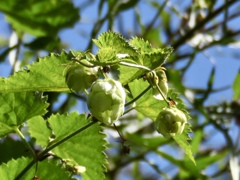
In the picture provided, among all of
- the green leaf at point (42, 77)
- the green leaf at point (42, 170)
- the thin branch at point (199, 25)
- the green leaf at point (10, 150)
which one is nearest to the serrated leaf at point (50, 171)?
the green leaf at point (42, 170)

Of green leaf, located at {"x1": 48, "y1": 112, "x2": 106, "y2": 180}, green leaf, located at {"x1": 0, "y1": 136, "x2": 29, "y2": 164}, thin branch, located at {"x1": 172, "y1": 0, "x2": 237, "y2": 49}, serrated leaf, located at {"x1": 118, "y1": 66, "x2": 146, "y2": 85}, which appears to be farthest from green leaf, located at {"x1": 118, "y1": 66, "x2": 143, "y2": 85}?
thin branch, located at {"x1": 172, "y1": 0, "x2": 237, "y2": 49}


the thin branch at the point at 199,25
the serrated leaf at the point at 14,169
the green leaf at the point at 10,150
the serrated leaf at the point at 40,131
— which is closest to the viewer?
the serrated leaf at the point at 14,169

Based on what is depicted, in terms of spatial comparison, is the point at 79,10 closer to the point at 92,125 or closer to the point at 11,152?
the point at 11,152

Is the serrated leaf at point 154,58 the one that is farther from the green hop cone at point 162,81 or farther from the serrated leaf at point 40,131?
the serrated leaf at point 40,131

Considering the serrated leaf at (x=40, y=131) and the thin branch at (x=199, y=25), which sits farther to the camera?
the thin branch at (x=199, y=25)

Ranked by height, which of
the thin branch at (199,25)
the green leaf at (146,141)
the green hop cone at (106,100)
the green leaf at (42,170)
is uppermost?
the thin branch at (199,25)

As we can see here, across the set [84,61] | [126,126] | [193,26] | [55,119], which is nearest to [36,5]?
[126,126]
